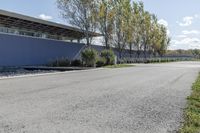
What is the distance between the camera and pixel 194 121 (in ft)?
22.5

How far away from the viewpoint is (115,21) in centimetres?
4888

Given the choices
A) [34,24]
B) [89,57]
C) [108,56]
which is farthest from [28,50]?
[108,56]

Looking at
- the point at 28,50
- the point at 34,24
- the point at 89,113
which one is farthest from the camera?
the point at 34,24

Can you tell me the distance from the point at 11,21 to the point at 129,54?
3383 cm

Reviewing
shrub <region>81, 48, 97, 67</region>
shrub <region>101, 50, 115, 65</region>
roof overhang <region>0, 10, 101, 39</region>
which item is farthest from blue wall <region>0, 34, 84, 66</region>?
shrub <region>101, 50, 115, 65</region>

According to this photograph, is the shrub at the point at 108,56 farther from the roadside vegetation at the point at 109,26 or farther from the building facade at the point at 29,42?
the building facade at the point at 29,42

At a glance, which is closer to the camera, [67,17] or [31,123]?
Answer: [31,123]

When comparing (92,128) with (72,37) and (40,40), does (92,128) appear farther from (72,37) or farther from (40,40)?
(72,37)

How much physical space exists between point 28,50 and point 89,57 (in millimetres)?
6641

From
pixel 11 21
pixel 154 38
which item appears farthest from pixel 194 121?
pixel 154 38

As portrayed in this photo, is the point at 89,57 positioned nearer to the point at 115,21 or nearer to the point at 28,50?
the point at 28,50

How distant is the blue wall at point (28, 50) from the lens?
26.7 m

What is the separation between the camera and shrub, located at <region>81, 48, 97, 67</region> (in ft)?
110

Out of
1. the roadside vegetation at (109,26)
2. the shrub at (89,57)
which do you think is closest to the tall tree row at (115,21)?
the roadside vegetation at (109,26)
